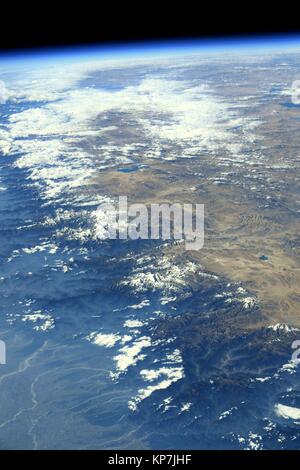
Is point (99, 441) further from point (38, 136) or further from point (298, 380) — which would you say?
point (38, 136)

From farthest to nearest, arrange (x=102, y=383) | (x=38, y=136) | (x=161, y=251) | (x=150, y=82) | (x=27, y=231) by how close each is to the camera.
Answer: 1. (x=150, y=82)
2. (x=38, y=136)
3. (x=27, y=231)
4. (x=161, y=251)
5. (x=102, y=383)

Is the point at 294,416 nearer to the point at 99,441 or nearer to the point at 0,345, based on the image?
the point at 99,441

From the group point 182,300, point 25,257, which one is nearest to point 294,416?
point 182,300

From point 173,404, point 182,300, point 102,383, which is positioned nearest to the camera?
point 173,404

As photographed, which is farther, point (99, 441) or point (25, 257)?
point (25, 257)

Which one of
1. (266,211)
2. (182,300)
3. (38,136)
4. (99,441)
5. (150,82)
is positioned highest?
(150,82)

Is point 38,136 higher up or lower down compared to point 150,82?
lower down
